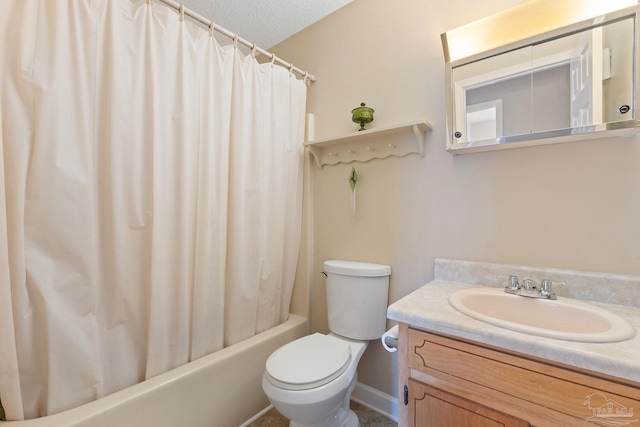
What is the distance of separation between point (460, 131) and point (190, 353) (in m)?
1.66

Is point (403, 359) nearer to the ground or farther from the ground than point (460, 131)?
nearer to the ground

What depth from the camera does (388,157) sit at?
158 cm

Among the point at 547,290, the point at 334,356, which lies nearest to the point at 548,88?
the point at 547,290

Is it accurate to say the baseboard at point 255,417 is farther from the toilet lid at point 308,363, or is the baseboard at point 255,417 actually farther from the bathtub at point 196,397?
the toilet lid at point 308,363

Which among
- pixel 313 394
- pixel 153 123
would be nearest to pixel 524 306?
pixel 313 394

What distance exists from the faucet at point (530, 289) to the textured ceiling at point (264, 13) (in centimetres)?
180

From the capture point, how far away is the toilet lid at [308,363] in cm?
113

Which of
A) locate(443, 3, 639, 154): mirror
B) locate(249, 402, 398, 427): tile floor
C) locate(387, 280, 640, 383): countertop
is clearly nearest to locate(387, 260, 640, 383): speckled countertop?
locate(387, 280, 640, 383): countertop

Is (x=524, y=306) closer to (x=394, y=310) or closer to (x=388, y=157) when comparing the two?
(x=394, y=310)

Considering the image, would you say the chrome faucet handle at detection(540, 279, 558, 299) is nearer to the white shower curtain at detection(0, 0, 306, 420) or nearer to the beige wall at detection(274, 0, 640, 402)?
the beige wall at detection(274, 0, 640, 402)

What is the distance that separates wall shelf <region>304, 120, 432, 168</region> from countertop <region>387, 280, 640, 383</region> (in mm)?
793

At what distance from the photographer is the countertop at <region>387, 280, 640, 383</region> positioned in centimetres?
64

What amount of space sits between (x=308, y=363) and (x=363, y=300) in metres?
0.44

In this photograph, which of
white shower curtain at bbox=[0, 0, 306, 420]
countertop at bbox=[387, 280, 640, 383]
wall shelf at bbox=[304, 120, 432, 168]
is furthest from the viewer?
wall shelf at bbox=[304, 120, 432, 168]
